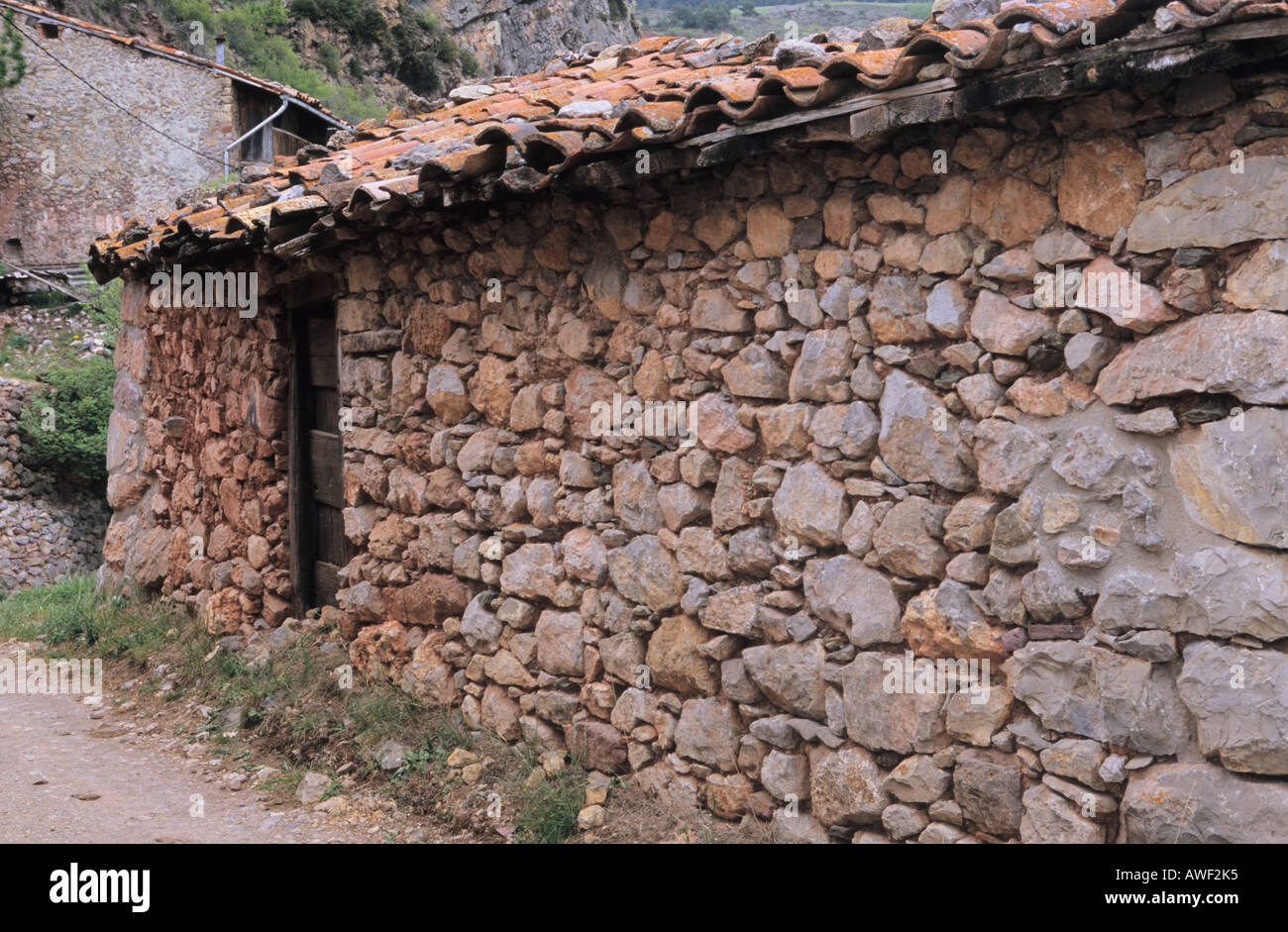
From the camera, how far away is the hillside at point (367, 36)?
2216cm

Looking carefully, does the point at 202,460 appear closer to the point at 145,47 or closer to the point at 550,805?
the point at 550,805

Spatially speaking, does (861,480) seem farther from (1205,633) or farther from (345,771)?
(345,771)

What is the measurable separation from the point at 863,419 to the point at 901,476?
0.67ft

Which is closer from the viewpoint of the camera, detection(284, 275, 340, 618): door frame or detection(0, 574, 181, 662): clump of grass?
detection(284, 275, 340, 618): door frame

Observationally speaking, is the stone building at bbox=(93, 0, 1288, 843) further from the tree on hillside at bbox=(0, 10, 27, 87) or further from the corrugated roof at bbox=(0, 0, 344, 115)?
the tree on hillside at bbox=(0, 10, 27, 87)

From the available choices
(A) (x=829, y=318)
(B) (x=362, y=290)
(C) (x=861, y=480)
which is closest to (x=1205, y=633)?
(C) (x=861, y=480)

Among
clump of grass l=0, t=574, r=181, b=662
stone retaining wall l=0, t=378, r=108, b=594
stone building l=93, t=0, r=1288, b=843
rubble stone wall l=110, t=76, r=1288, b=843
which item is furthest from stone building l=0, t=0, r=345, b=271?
rubble stone wall l=110, t=76, r=1288, b=843

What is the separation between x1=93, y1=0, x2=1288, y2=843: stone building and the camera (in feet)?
7.89

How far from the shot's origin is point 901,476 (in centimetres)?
301

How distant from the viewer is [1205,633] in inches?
94.9

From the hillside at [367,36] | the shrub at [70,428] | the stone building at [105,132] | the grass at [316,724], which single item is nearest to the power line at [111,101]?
the stone building at [105,132]

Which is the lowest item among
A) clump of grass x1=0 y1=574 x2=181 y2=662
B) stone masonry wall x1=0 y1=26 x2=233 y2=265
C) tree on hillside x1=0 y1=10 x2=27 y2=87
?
clump of grass x1=0 y1=574 x2=181 y2=662

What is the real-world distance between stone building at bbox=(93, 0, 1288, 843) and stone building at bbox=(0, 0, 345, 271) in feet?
51.7

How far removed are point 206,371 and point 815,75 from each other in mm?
4707
